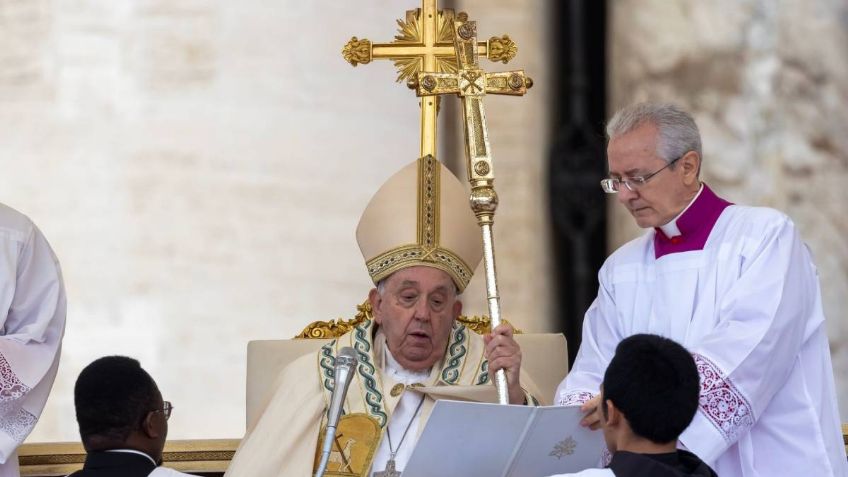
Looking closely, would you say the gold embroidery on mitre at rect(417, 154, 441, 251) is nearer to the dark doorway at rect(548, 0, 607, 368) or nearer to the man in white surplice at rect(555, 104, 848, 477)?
the man in white surplice at rect(555, 104, 848, 477)

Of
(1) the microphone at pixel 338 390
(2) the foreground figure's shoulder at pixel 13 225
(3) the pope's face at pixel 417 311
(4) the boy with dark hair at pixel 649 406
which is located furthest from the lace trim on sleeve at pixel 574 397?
(2) the foreground figure's shoulder at pixel 13 225

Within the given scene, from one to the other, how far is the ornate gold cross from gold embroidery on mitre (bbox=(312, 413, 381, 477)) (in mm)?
1245

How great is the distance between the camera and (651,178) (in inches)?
201

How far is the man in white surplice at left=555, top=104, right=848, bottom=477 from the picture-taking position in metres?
4.81

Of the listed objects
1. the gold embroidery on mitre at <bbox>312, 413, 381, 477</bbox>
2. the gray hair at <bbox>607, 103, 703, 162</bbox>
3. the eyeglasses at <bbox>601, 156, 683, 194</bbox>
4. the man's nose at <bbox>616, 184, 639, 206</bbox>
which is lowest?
the gold embroidery on mitre at <bbox>312, 413, 381, 477</bbox>

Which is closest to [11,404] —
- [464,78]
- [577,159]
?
[464,78]

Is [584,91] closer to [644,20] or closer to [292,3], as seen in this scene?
[644,20]

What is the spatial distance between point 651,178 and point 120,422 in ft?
6.02

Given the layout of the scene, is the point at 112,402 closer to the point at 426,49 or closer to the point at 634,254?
the point at 634,254

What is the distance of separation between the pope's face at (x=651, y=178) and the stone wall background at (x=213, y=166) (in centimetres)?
295

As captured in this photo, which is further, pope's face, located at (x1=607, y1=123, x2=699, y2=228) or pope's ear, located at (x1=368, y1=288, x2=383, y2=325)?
pope's ear, located at (x1=368, y1=288, x2=383, y2=325)

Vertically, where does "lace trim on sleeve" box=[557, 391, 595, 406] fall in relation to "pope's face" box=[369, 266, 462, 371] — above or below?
below

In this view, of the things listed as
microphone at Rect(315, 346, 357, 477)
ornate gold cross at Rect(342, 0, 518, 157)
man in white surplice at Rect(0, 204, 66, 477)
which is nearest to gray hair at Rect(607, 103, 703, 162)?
ornate gold cross at Rect(342, 0, 518, 157)

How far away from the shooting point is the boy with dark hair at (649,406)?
379 cm
